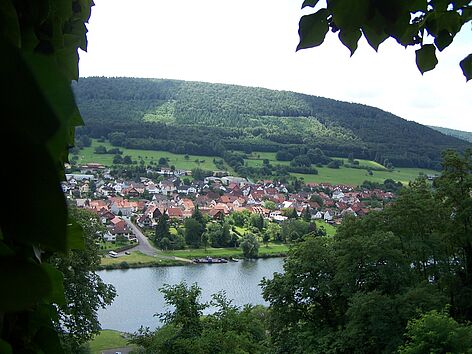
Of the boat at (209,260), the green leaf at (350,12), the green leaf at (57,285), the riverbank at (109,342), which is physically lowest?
the riverbank at (109,342)

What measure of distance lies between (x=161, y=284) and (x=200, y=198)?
26.5 m

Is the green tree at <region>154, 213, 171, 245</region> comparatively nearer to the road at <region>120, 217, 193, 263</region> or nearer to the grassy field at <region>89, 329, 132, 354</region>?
the road at <region>120, 217, 193, 263</region>

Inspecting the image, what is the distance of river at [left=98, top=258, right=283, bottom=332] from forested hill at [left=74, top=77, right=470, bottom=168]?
125 feet

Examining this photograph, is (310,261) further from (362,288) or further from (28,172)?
(28,172)

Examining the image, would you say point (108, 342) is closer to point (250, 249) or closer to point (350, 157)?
point (250, 249)

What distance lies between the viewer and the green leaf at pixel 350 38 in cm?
97

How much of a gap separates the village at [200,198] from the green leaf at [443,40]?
31910 mm

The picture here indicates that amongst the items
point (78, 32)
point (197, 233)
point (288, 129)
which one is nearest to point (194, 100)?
point (288, 129)

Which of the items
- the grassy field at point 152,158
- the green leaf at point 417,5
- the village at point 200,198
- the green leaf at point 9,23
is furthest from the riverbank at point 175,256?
the grassy field at point 152,158

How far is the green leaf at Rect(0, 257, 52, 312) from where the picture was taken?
0.78ft

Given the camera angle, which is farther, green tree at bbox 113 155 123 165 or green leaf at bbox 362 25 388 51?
green tree at bbox 113 155 123 165

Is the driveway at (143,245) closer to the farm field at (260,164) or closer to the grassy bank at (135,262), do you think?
the grassy bank at (135,262)

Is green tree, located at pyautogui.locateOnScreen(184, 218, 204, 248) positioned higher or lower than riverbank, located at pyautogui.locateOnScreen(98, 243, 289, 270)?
higher

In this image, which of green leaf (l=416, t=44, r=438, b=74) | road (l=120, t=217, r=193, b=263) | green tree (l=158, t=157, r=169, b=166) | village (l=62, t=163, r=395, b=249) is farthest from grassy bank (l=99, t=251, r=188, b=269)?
green tree (l=158, t=157, r=169, b=166)
